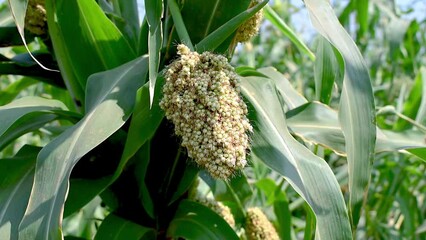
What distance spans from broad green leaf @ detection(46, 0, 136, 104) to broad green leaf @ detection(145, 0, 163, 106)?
20 centimetres

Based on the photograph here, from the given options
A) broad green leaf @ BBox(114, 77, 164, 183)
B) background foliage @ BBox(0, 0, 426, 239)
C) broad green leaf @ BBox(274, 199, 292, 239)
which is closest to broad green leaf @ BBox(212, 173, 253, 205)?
background foliage @ BBox(0, 0, 426, 239)

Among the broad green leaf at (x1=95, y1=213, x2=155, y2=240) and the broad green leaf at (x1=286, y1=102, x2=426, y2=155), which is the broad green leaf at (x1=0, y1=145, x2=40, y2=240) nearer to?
the broad green leaf at (x1=95, y1=213, x2=155, y2=240)

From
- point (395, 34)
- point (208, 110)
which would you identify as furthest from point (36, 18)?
point (395, 34)

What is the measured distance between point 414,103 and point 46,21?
4.05 feet

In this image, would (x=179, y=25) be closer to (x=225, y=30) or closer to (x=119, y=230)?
(x=225, y=30)

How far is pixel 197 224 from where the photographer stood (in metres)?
1.07

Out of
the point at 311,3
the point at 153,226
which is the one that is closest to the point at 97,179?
the point at 153,226

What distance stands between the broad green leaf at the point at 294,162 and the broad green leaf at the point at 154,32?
0.48ft

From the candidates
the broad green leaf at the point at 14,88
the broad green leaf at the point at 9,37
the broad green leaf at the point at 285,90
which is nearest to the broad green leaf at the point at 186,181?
the broad green leaf at the point at 285,90

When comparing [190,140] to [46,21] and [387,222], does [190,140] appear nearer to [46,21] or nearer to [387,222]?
[46,21]

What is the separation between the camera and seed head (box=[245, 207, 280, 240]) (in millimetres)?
1268

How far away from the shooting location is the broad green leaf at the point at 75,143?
791 millimetres

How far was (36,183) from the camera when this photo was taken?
0.83 meters

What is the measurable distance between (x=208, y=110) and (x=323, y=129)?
349mm
